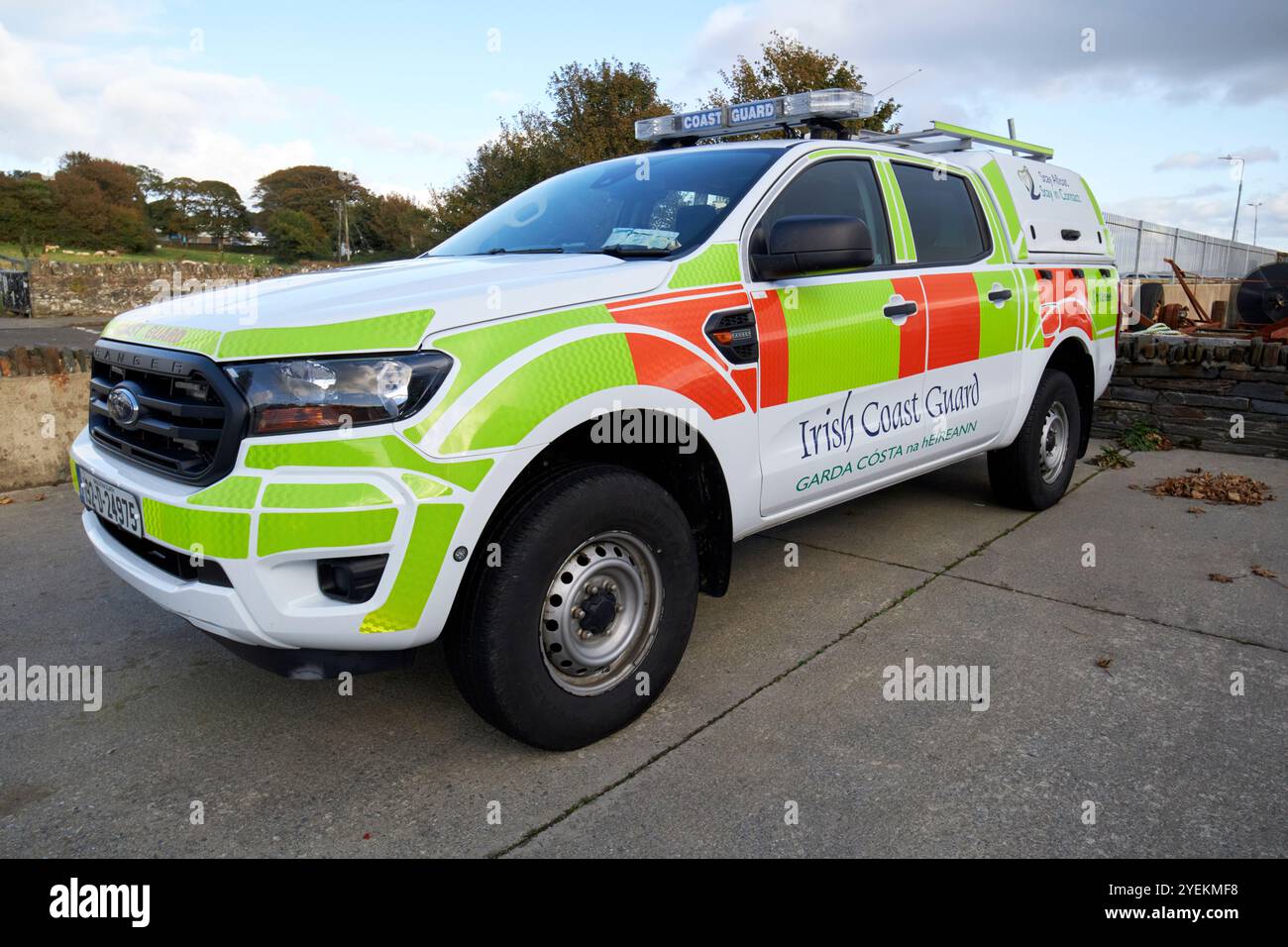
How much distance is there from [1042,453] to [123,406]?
14.5ft

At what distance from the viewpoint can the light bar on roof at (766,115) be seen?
369 cm

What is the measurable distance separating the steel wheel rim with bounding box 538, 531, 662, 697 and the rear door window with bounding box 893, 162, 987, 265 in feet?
6.68

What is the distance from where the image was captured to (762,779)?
2488 millimetres

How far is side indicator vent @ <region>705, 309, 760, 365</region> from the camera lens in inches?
110

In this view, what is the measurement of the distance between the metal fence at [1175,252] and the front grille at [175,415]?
11.6 meters

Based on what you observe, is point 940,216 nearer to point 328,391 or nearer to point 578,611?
point 578,611

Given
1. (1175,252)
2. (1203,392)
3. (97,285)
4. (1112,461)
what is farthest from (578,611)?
(97,285)

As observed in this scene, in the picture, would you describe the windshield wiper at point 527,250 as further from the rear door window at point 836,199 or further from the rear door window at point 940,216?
the rear door window at point 940,216

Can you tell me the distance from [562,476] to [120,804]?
1.50 m

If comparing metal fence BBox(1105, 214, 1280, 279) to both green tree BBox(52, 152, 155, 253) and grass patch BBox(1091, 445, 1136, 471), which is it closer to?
grass patch BBox(1091, 445, 1136, 471)
